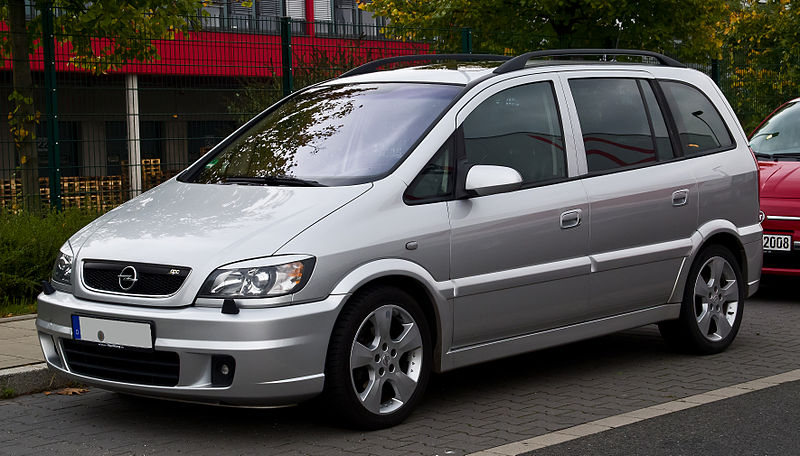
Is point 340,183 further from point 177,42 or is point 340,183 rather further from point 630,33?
point 630,33

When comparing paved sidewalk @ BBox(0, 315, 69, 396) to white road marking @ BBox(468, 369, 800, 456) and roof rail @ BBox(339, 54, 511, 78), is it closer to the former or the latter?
roof rail @ BBox(339, 54, 511, 78)

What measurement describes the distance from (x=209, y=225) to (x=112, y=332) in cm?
68

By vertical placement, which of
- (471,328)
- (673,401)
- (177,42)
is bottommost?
(673,401)

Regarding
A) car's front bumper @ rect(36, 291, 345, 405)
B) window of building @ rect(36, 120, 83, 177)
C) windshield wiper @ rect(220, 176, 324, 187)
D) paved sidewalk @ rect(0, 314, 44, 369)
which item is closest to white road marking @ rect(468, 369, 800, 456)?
car's front bumper @ rect(36, 291, 345, 405)

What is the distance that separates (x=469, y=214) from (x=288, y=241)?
1128mm

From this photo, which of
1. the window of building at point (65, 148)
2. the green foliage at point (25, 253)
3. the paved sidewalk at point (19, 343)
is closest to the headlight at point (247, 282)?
the paved sidewalk at point (19, 343)

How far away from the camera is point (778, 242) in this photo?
991cm

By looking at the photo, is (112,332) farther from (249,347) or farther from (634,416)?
(634,416)

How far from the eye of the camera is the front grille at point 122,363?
540 centimetres

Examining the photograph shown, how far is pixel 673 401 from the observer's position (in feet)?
20.8

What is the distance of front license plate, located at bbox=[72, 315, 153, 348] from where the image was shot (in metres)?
5.39

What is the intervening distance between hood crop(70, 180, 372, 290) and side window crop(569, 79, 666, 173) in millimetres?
1784

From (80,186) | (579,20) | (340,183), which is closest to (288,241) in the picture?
(340,183)

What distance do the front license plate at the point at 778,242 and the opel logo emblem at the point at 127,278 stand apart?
20.6 feet
